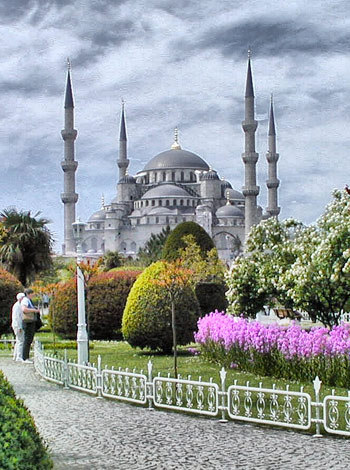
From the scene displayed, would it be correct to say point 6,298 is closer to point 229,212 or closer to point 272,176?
point 272,176

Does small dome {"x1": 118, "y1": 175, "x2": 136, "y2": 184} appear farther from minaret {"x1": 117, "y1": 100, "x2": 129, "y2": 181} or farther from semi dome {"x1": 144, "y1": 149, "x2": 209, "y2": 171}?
semi dome {"x1": 144, "y1": 149, "x2": 209, "y2": 171}

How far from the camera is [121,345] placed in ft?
57.0

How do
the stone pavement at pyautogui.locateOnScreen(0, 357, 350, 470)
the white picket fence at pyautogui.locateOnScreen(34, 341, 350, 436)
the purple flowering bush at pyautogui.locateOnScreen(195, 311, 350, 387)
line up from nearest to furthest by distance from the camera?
the stone pavement at pyautogui.locateOnScreen(0, 357, 350, 470), the white picket fence at pyautogui.locateOnScreen(34, 341, 350, 436), the purple flowering bush at pyautogui.locateOnScreen(195, 311, 350, 387)

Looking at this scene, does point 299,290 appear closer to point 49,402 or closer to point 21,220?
point 49,402

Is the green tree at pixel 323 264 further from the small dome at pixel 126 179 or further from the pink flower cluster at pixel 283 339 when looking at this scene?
the small dome at pixel 126 179

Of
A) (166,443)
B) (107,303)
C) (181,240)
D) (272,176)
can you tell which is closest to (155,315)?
(107,303)

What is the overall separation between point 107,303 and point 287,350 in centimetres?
1022

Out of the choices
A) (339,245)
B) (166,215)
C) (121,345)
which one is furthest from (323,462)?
(166,215)

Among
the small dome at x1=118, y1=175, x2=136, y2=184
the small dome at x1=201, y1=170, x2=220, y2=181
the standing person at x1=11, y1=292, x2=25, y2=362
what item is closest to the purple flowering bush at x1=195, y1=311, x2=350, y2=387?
the standing person at x1=11, y1=292, x2=25, y2=362

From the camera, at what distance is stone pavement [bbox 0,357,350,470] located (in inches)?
209

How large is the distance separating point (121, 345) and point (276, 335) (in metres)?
7.90

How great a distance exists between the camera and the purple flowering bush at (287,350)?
9.23 m

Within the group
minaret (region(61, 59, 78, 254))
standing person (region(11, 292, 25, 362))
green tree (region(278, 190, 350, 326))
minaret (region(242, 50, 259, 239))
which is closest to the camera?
green tree (region(278, 190, 350, 326))

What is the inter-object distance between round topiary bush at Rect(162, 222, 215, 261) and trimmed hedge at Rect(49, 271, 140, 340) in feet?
9.49
